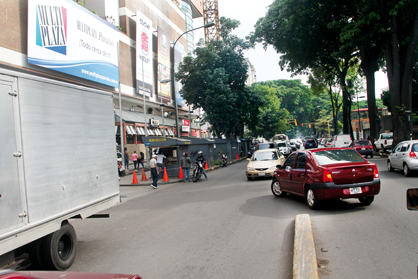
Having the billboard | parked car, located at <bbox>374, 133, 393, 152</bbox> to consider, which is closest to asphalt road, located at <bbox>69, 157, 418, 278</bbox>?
the billboard

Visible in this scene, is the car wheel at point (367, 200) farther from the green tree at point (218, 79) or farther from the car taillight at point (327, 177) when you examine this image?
the green tree at point (218, 79)

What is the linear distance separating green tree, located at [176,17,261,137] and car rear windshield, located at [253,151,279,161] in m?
13.9

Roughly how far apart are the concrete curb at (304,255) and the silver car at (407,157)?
9.67 m

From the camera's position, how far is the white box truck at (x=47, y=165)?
417 centimetres

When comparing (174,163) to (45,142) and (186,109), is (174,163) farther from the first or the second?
(186,109)

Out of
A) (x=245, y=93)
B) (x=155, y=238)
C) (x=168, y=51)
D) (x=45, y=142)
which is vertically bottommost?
(x=155, y=238)

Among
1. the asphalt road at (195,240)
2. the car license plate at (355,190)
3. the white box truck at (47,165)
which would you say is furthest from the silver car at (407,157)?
the white box truck at (47,165)

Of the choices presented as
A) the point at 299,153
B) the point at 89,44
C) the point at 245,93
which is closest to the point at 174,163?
the point at 299,153

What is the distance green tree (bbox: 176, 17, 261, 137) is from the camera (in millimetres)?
30375

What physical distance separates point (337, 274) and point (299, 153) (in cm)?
534

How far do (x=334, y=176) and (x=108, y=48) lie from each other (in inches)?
1074

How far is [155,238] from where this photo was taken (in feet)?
21.5

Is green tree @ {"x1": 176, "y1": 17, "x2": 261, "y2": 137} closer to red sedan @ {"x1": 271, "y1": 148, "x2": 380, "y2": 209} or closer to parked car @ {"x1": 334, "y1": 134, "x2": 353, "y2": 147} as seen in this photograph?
parked car @ {"x1": 334, "y1": 134, "x2": 353, "y2": 147}

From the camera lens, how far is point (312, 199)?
27.0ft
